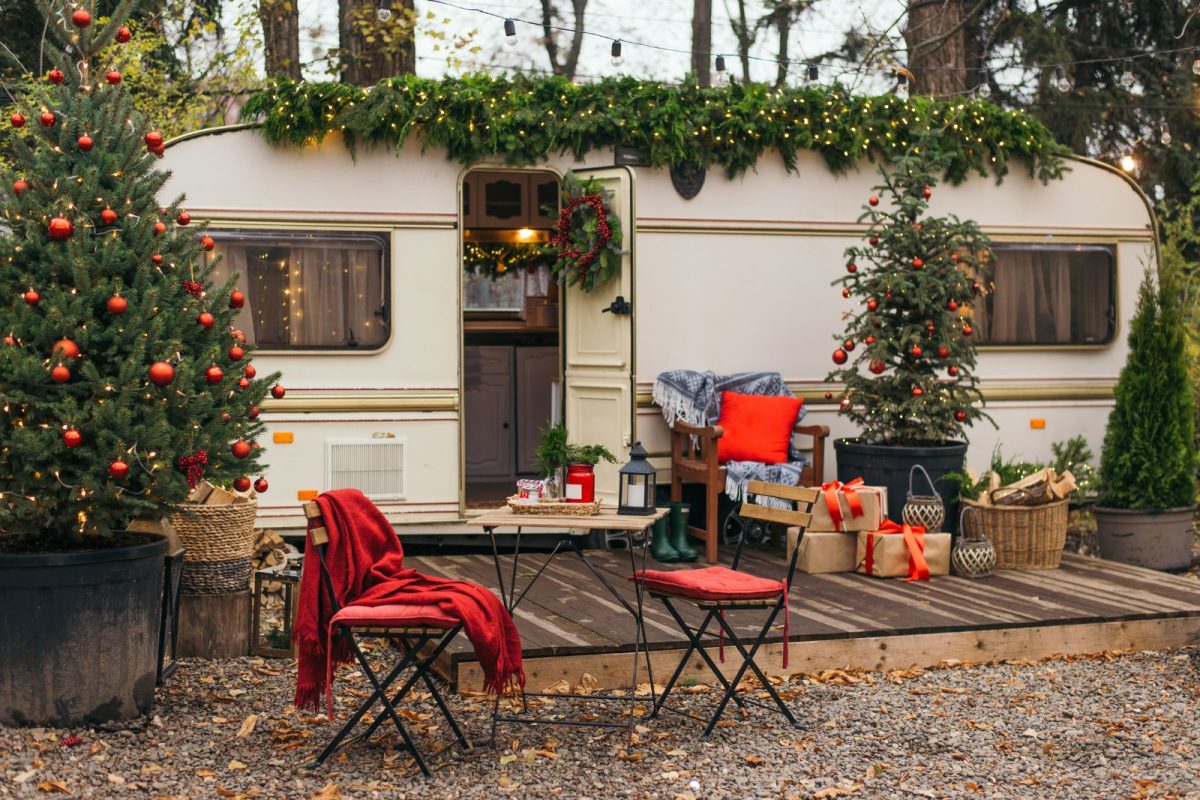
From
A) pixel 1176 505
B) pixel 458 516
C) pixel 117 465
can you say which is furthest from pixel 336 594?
pixel 1176 505

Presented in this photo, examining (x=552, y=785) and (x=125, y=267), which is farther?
(x=125, y=267)

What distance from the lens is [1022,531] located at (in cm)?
773

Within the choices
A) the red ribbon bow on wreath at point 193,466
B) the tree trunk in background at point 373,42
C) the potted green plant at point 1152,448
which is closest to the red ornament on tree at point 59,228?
the red ribbon bow on wreath at point 193,466

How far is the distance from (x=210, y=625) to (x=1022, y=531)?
166 inches

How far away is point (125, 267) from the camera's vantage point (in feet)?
16.8

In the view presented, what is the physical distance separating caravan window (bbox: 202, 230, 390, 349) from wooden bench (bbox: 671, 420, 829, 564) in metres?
1.81

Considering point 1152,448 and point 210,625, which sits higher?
point 1152,448

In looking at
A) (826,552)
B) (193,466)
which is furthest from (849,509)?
(193,466)

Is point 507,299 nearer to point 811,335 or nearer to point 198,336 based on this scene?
point 811,335

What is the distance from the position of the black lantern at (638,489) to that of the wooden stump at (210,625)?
1.77 m

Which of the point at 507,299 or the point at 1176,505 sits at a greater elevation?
the point at 507,299

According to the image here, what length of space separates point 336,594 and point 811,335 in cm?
466

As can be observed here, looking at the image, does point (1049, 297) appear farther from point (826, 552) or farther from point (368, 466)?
point (368, 466)

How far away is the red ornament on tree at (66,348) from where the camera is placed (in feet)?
15.8
